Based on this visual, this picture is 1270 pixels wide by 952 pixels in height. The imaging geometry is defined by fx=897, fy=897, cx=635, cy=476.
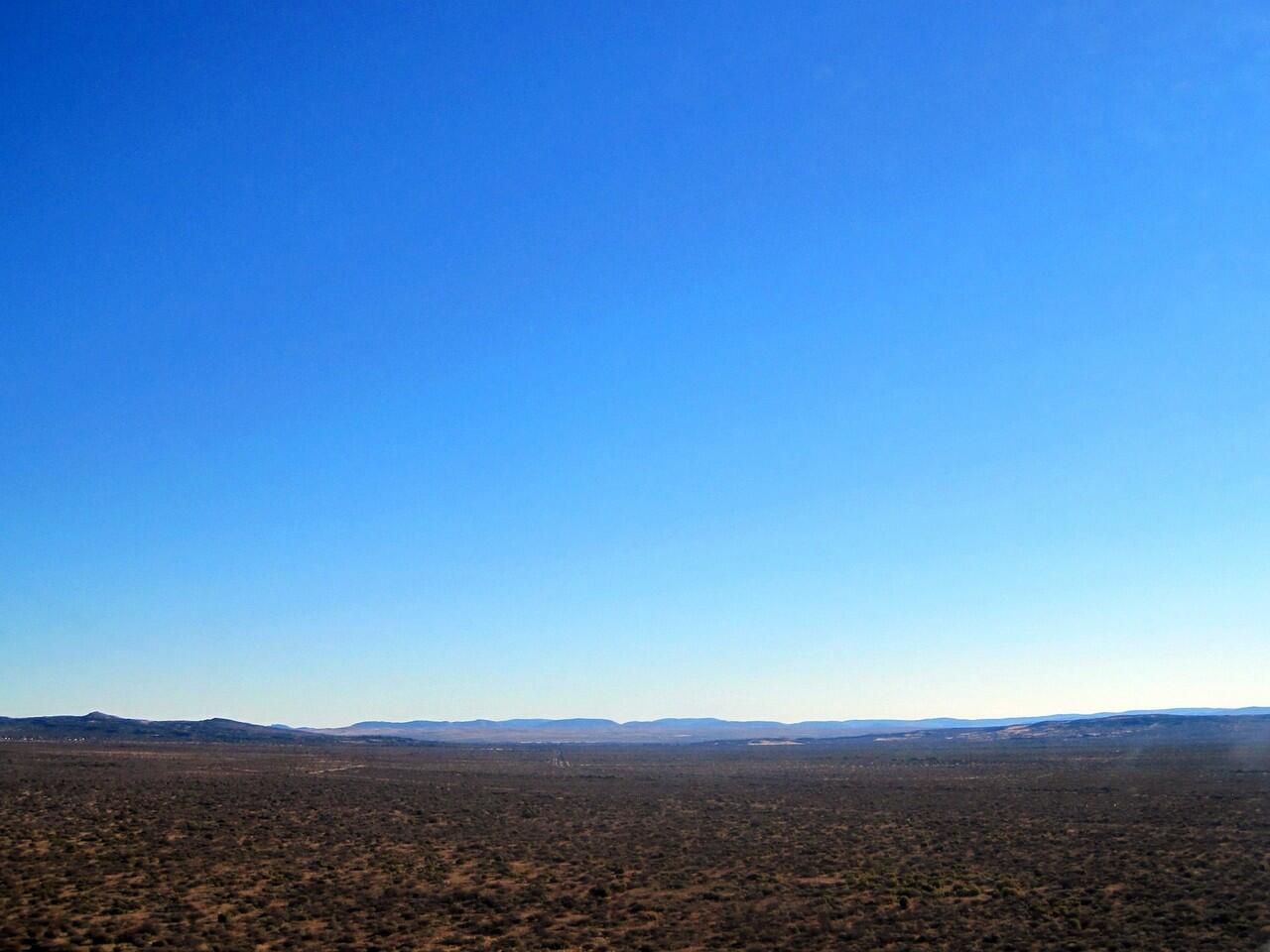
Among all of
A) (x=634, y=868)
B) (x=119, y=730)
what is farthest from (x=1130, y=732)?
(x=119, y=730)

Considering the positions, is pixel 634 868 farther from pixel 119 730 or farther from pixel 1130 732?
pixel 119 730

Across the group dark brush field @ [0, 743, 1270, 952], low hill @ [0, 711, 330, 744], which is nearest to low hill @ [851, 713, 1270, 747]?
dark brush field @ [0, 743, 1270, 952]

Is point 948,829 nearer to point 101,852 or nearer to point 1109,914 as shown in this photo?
point 1109,914

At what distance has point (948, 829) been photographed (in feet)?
97.6

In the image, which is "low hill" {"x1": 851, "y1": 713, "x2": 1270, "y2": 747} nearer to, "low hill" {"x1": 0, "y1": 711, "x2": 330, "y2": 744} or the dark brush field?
the dark brush field

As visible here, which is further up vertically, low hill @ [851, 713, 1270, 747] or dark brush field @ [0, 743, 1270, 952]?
dark brush field @ [0, 743, 1270, 952]

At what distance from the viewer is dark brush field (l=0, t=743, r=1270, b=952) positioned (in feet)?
54.2

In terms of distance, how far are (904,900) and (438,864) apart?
38.9 ft

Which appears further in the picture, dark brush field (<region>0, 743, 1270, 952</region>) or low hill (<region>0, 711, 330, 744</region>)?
low hill (<region>0, 711, 330, 744</region>)

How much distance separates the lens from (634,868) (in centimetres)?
2325

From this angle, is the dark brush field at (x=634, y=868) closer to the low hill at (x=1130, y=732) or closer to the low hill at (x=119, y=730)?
the low hill at (x=1130, y=732)

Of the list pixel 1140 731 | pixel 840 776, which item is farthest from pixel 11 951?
pixel 1140 731

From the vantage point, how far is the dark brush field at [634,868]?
16.5 m

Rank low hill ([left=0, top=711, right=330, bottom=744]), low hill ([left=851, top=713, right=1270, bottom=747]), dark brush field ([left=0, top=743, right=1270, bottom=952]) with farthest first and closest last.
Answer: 1. low hill ([left=0, top=711, right=330, bottom=744])
2. low hill ([left=851, top=713, right=1270, bottom=747])
3. dark brush field ([left=0, top=743, right=1270, bottom=952])
